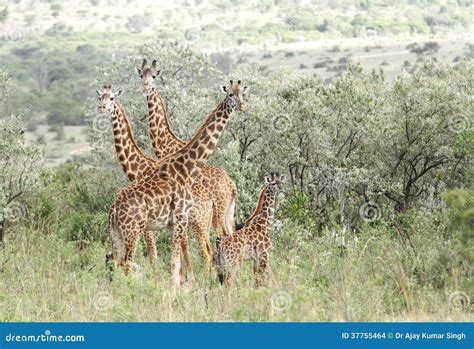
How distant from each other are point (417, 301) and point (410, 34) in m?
86.9

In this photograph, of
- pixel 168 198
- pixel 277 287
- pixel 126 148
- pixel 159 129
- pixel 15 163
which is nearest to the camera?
pixel 277 287

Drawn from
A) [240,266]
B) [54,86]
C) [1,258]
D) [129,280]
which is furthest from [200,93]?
[54,86]

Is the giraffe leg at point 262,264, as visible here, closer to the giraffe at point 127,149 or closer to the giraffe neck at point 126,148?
the giraffe at point 127,149

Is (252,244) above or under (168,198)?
under

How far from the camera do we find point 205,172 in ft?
45.4

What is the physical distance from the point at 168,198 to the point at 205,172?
165cm

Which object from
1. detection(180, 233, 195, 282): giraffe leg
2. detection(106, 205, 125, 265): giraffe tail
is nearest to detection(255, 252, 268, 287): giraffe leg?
detection(180, 233, 195, 282): giraffe leg

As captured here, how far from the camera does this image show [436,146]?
17.3 meters

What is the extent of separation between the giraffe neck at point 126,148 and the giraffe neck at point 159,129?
40.6 inches

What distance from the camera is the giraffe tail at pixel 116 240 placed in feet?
39.3

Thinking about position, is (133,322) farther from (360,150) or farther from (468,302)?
(360,150)

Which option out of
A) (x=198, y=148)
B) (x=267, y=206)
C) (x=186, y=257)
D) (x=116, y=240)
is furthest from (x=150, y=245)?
(x=267, y=206)

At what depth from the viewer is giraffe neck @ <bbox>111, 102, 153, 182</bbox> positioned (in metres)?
13.1

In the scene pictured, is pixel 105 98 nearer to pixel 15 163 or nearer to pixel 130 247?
pixel 130 247
